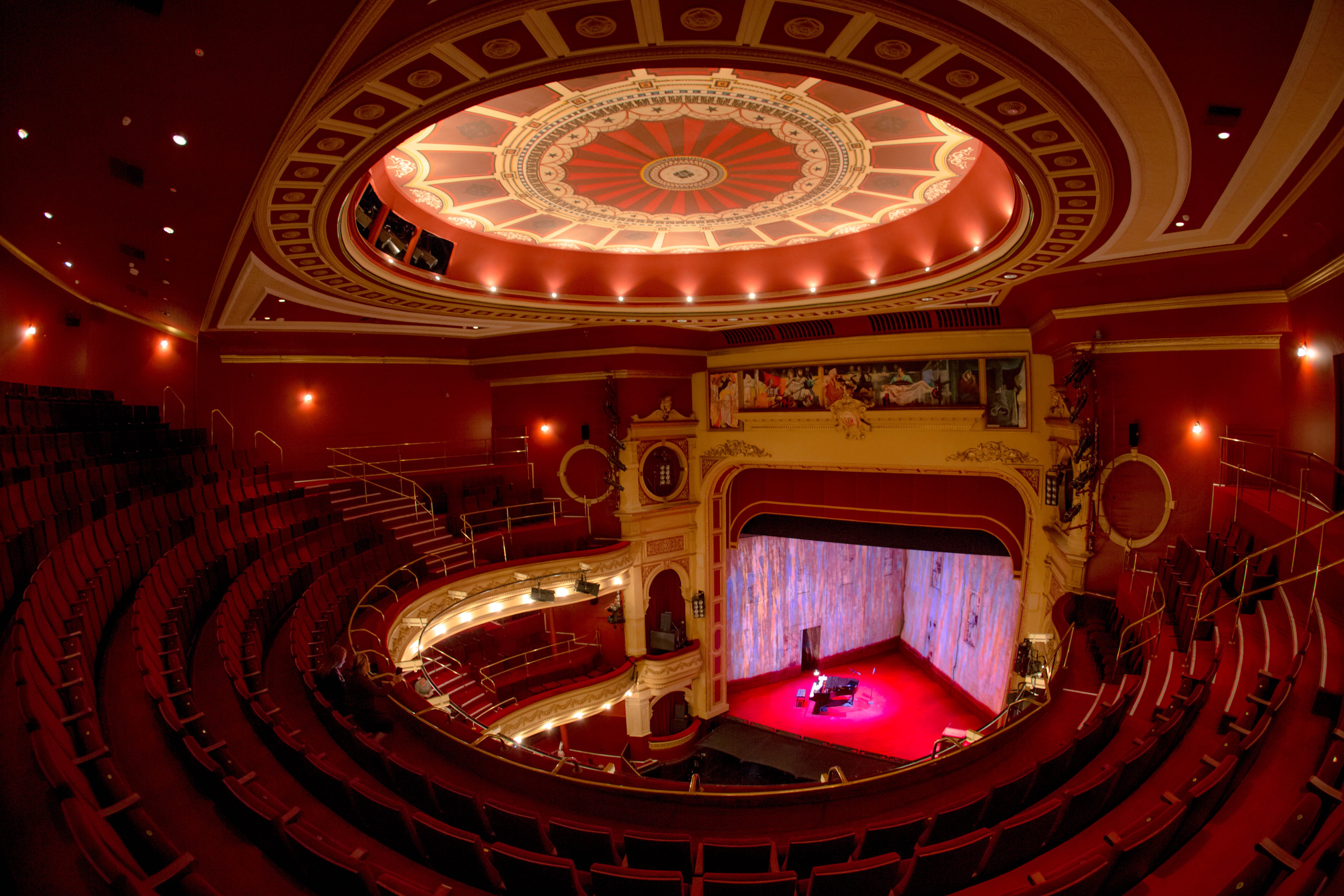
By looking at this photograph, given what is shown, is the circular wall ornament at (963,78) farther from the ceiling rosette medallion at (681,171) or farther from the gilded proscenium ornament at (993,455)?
the gilded proscenium ornament at (993,455)

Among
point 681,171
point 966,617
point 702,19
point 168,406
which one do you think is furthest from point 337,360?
point 966,617

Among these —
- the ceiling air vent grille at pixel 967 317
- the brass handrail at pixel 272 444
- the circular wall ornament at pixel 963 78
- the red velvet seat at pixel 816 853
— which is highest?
the circular wall ornament at pixel 963 78

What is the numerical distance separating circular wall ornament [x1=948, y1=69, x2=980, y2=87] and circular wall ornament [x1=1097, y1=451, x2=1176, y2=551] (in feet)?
17.8

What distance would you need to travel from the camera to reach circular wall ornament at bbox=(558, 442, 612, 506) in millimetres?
10984

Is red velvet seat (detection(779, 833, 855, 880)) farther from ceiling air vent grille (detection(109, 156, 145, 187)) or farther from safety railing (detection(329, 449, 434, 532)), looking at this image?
safety railing (detection(329, 449, 434, 532))

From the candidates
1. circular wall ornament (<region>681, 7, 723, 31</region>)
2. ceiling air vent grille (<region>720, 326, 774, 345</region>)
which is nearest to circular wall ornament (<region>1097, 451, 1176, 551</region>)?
ceiling air vent grille (<region>720, 326, 774, 345</region>)

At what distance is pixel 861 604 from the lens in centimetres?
1389

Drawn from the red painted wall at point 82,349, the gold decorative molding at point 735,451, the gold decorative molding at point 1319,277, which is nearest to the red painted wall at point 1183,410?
the gold decorative molding at point 1319,277

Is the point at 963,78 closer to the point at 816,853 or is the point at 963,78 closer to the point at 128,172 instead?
the point at 816,853

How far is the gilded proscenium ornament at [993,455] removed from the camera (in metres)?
8.72

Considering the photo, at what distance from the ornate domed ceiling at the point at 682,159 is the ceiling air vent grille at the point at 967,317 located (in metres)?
2.14

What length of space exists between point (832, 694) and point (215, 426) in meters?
11.1

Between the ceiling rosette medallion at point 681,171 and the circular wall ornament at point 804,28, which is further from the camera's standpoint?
the ceiling rosette medallion at point 681,171

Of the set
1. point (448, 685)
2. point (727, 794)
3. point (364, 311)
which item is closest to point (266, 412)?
point (364, 311)
